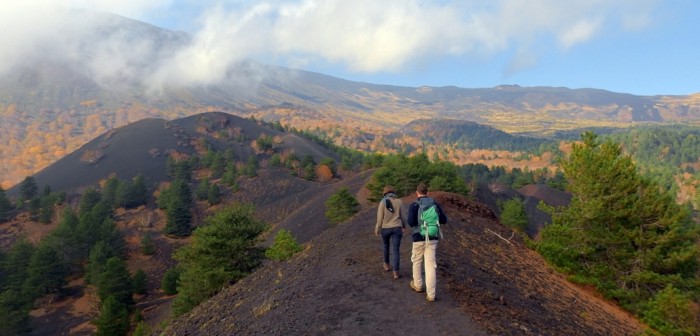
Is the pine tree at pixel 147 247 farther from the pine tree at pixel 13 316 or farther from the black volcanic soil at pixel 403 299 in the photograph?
the black volcanic soil at pixel 403 299

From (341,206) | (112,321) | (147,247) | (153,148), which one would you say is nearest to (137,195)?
(147,247)

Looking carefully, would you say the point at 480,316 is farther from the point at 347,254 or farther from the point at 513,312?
the point at 347,254

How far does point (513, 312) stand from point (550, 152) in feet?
655

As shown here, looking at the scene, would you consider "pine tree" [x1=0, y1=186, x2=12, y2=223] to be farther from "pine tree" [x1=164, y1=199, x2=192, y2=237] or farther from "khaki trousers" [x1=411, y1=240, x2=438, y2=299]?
"khaki trousers" [x1=411, y1=240, x2=438, y2=299]

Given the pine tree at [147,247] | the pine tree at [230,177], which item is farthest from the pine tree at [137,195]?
the pine tree at [147,247]

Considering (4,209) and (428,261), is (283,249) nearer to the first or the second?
(428,261)

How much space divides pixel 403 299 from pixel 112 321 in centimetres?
2781

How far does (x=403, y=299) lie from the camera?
29.5 feet

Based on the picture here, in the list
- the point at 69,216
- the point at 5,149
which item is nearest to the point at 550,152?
the point at 69,216

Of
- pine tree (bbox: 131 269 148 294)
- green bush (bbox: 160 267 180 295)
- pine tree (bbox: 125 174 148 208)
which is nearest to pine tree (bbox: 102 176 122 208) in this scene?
pine tree (bbox: 125 174 148 208)

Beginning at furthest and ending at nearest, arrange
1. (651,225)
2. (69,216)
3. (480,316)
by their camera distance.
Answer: (69,216), (651,225), (480,316)

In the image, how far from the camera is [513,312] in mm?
9016

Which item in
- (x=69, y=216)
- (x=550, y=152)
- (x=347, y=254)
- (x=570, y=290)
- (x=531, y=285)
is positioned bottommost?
(x=550, y=152)

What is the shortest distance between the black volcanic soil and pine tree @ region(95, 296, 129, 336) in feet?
60.0
